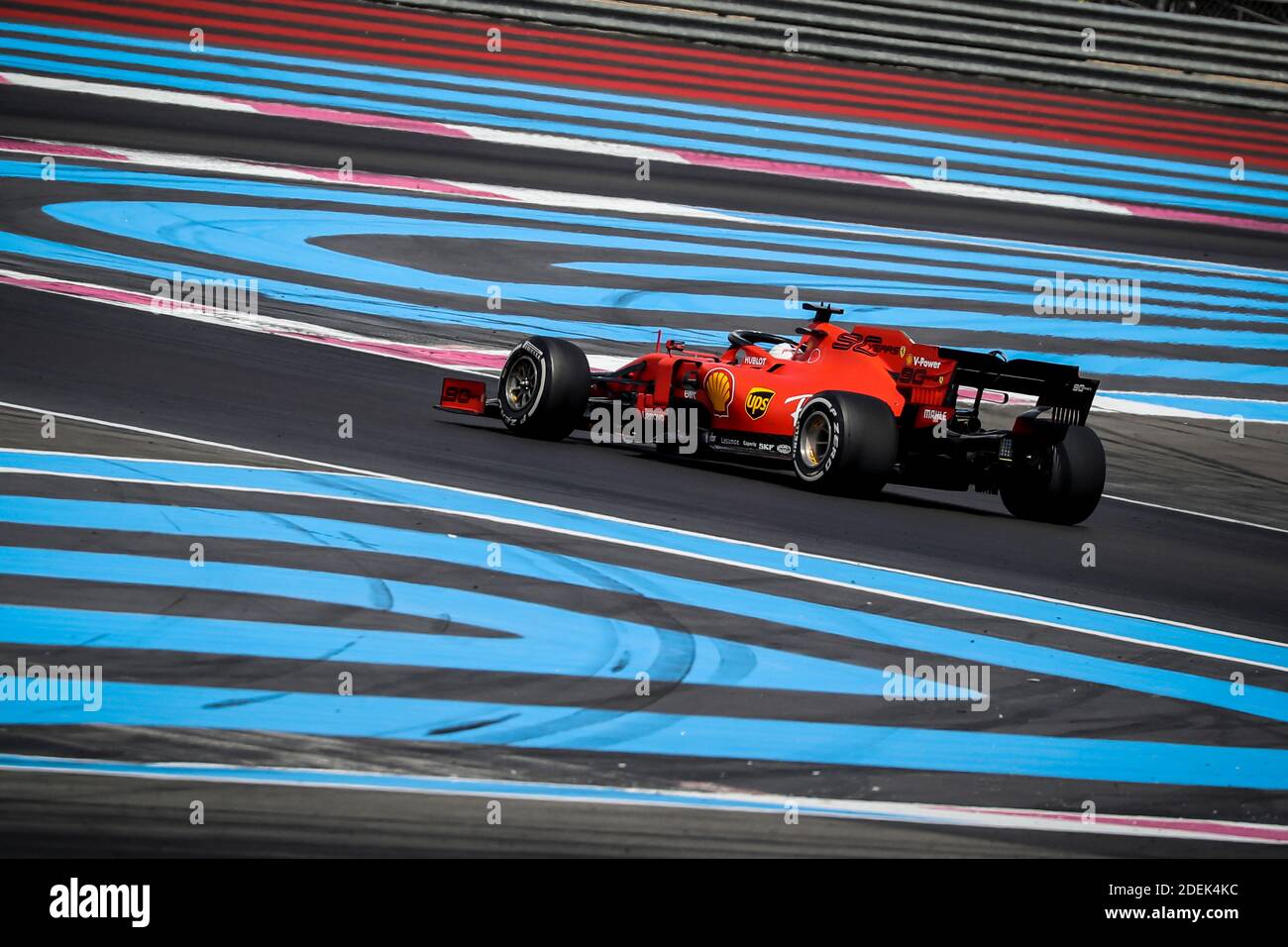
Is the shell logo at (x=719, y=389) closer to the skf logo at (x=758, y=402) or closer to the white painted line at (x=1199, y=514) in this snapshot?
the skf logo at (x=758, y=402)

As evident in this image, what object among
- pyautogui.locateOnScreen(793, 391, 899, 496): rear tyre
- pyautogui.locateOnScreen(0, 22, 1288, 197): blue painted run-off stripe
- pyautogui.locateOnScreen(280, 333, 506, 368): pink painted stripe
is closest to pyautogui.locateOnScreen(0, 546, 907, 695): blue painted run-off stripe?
pyautogui.locateOnScreen(793, 391, 899, 496): rear tyre

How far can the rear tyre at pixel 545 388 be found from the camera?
452 inches

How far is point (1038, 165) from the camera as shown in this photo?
24.4 meters

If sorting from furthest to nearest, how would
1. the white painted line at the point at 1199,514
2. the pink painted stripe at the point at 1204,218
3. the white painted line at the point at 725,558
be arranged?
the pink painted stripe at the point at 1204,218, the white painted line at the point at 1199,514, the white painted line at the point at 725,558

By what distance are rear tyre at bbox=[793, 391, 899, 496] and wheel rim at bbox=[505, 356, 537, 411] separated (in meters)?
1.94

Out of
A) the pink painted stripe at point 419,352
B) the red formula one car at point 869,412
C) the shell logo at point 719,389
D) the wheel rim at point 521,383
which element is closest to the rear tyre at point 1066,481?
the red formula one car at point 869,412

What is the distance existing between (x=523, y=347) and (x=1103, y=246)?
457 inches

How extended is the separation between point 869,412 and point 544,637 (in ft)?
12.5

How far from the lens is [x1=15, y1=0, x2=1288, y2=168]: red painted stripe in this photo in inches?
977

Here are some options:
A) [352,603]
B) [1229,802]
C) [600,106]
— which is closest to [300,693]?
[352,603]

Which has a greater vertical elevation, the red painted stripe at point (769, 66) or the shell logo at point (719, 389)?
the red painted stripe at point (769, 66)

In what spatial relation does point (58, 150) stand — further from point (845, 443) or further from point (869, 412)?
point (869, 412)

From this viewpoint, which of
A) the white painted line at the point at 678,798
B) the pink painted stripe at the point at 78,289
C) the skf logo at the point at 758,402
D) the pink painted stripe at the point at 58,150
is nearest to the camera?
the white painted line at the point at 678,798

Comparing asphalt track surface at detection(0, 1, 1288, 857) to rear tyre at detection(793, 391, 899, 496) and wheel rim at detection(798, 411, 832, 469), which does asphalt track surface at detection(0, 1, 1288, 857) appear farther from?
wheel rim at detection(798, 411, 832, 469)
